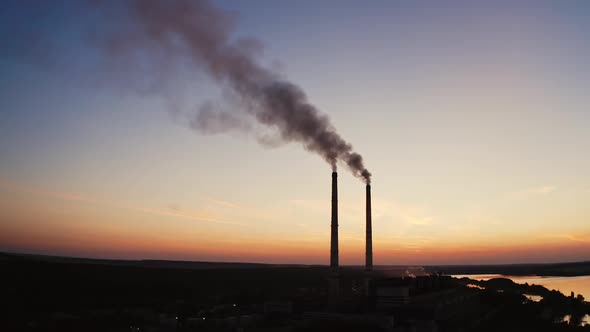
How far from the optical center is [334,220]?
2180 inches

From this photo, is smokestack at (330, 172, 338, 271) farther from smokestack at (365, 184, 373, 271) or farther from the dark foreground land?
smokestack at (365, 184, 373, 271)

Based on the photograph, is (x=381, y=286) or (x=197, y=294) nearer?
(x=381, y=286)

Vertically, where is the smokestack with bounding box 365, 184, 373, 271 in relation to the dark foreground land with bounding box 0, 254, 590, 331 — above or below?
above

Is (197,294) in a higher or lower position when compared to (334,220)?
lower

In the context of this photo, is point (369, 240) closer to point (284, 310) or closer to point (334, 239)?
point (334, 239)

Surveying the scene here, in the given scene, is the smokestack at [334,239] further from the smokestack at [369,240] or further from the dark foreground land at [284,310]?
the smokestack at [369,240]

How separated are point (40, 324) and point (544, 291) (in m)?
111

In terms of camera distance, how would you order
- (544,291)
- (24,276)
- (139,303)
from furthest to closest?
(544,291) → (24,276) → (139,303)

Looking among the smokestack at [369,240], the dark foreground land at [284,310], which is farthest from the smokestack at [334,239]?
the smokestack at [369,240]

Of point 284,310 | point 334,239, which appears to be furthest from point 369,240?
point 284,310

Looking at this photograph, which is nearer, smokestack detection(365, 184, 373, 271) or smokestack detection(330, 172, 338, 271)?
smokestack detection(330, 172, 338, 271)

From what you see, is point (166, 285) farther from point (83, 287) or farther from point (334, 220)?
point (334, 220)

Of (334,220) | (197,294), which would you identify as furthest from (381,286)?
(197,294)

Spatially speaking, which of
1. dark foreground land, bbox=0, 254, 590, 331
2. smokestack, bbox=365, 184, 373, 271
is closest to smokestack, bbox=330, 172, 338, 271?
dark foreground land, bbox=0, 254, 590, 331
